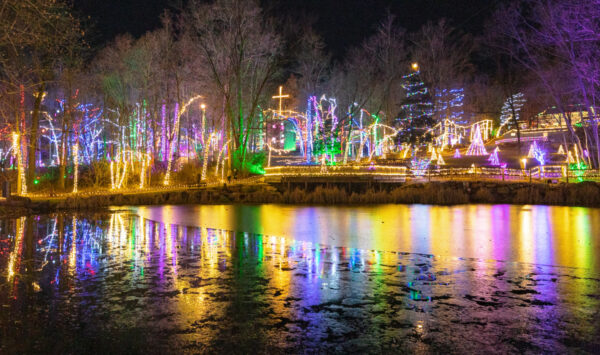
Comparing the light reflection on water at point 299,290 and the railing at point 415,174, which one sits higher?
the railing at point 415,174

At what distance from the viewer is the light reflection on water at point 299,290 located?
509cm

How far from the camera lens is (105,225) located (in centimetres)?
1535

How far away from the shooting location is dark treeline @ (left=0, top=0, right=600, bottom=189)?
2598 cm

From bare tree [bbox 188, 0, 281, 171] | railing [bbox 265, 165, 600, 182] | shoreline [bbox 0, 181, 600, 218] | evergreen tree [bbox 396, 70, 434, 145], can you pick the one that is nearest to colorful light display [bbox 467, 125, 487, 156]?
evergreen tree [bbox 396, 70, 434, 145]

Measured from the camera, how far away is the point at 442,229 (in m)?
14.2

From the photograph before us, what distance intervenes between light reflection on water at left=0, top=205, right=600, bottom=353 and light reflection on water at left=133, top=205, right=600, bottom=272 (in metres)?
0.09

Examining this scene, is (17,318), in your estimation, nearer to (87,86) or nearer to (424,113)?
(87,86)

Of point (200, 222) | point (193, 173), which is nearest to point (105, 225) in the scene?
point (200, 222)

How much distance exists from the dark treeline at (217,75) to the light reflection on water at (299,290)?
22.9 feet

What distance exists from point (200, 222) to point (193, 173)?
21256 mm

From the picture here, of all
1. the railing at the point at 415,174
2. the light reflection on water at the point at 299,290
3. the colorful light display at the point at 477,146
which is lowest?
the light reflection on water at the point at 299,290

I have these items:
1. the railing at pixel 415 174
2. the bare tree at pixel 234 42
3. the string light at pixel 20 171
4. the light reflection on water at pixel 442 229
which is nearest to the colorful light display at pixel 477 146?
the railing at pixel 415 174

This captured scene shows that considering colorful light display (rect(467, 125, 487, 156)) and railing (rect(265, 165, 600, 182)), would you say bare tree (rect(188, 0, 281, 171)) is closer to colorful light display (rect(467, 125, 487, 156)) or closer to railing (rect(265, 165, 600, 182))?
railing (rect(265, 165, 600, 182))

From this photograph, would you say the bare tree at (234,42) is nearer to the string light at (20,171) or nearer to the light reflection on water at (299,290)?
the string light at (20,171)
